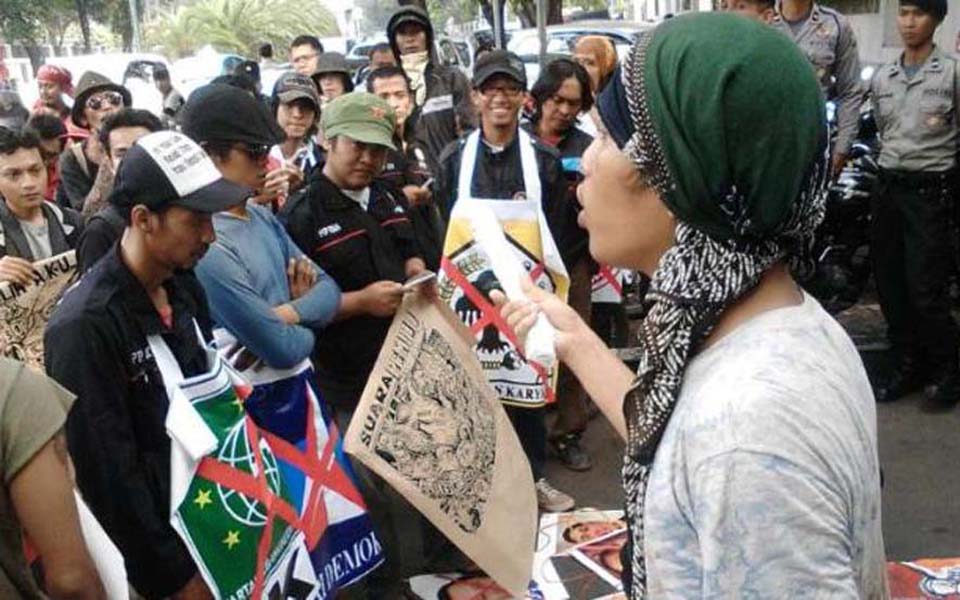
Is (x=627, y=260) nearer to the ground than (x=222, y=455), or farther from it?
farther from it

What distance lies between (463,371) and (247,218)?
32.0 inches

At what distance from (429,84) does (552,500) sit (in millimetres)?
2597

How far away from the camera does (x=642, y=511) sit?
116cm

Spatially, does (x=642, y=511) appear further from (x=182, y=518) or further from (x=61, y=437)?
(x=182, y=518)

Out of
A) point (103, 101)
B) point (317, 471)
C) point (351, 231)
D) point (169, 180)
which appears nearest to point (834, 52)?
point (351, 231)

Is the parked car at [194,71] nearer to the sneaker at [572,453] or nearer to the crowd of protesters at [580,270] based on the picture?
the crowd of protesters at [580,270]

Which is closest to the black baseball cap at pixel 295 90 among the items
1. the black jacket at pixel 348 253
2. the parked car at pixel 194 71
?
the black jacket at pixel 348 253

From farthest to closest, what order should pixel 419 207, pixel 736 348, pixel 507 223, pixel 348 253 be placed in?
1. pixel 419 207
2. pixel 507 223
3. pixel 348 253
4. pixel 736 348

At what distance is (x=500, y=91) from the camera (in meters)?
3.87

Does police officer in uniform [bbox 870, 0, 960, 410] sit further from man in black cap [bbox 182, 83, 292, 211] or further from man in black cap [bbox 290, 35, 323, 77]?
man in black cap [bbox 290, 35, 323, 77]

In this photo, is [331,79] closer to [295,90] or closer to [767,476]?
[295,90]

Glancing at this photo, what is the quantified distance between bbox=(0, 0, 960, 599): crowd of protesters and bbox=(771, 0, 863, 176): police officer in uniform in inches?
0.6

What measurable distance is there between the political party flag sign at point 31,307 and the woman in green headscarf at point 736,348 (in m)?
2.29

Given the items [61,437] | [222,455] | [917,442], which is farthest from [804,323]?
[917,442]
